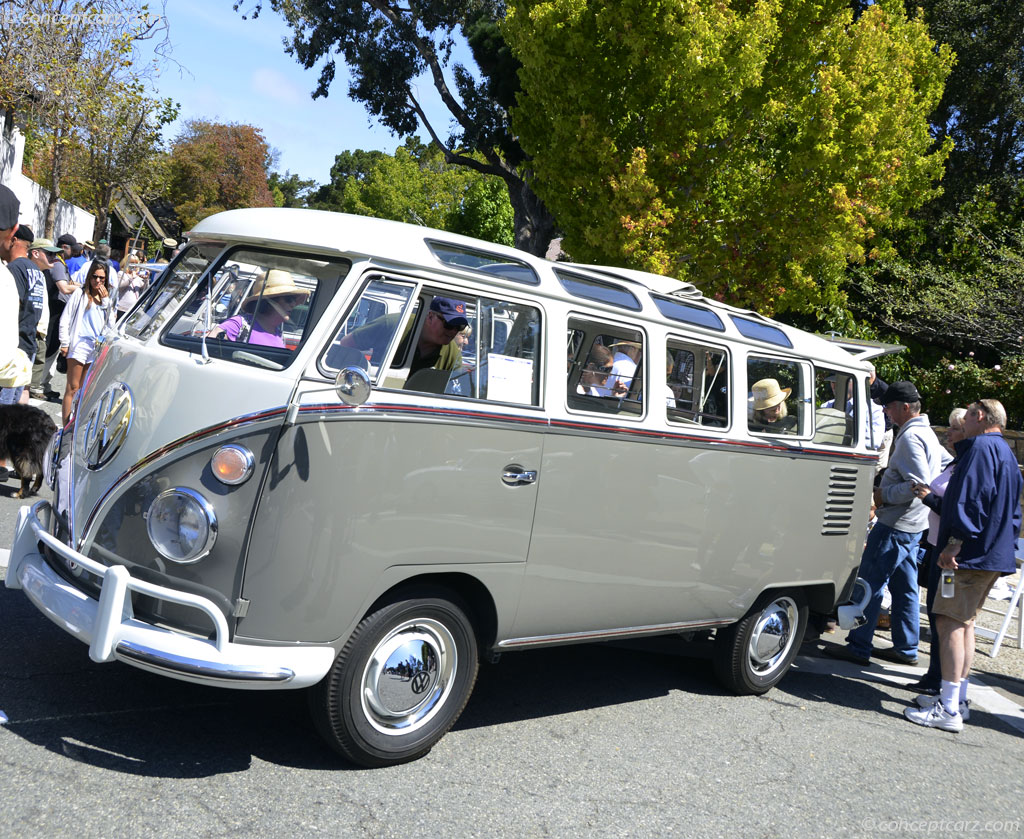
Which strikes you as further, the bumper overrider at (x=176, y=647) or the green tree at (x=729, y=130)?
the green tree at (x=729, y=130)

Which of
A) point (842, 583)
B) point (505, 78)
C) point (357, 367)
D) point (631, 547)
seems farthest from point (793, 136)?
point (357, 367)

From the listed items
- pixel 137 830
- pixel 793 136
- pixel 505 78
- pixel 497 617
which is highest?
pixel 505 78

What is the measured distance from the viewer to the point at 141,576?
396 cm

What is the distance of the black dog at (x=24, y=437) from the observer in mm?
7637

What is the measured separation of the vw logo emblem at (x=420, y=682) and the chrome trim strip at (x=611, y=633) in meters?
0.43

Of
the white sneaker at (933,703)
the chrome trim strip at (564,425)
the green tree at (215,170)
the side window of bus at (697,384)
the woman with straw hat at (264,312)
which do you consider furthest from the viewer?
the green tree at (215,170)

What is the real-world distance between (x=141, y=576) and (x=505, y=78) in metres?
20.8

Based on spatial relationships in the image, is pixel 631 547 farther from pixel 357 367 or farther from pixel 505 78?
pixel 505 78

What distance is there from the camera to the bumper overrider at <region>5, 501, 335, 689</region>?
12.2 feet

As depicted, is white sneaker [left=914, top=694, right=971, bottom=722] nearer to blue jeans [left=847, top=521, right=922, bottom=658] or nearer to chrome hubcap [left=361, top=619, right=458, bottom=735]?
blue jeans [left=847, top=521, right=922, bottom=658]

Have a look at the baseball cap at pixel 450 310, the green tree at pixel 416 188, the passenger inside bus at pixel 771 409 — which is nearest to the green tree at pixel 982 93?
the passenger inside bus at pixel 771 409

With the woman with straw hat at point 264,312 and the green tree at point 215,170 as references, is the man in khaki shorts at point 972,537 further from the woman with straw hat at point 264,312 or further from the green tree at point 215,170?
the green tree at point 215,170

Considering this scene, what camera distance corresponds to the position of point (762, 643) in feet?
20.9

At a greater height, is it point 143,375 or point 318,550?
point 143,375
